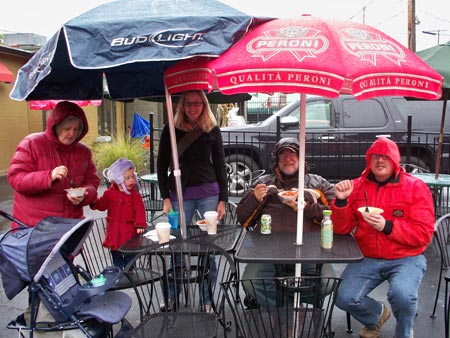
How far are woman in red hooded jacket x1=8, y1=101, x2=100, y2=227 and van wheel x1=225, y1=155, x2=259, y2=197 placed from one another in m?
5.27

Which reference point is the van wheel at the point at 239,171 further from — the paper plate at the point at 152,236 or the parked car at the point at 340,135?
the paper plate at the point at 152,236

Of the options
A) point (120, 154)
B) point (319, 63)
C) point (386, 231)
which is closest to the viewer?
point (319, 63)

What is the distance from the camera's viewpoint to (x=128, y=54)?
9.49 ft

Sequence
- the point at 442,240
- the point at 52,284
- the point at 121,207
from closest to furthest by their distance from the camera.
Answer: the point at 52,284 < the point at 121,207 < the point at 442,240

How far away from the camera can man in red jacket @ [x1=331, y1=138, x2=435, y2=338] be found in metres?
3.45

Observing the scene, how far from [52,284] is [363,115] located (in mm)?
7299

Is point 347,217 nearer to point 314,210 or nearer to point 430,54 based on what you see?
point 314,210

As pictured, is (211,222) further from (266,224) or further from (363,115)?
(363,115)

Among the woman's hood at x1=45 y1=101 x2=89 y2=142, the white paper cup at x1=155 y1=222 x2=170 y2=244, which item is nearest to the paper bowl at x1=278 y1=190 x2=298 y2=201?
the white paper cup at x1=155 y1=222 x2=170 y2=244

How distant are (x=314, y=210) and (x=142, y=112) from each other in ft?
57.3

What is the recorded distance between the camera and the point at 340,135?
8.96m

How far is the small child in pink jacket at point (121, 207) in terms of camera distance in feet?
13.3

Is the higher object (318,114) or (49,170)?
(318,114)

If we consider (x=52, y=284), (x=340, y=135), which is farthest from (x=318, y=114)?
(x=52, y=284)
